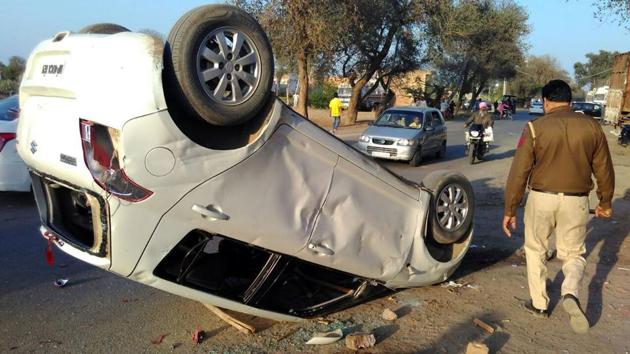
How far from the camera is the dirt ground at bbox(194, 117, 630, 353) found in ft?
12.6

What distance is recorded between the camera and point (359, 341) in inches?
145

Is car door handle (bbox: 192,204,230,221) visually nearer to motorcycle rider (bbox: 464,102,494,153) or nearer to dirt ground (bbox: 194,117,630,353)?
dirt ground (bbox: 194,117,630,353)

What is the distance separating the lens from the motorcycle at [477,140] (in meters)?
15.1

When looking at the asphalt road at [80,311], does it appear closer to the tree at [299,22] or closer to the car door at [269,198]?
the car door at [269,198]

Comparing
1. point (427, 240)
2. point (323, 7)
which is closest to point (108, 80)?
point (427, 240)

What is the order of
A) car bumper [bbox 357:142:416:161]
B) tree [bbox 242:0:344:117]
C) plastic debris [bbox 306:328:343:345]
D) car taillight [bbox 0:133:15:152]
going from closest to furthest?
plastic debris [bbox 306:328:343:345] < car taillight [bbox 0:133:15:152] < car bumper [bbox 357:142:416:161] < tree [bbox 242:0:344:117]

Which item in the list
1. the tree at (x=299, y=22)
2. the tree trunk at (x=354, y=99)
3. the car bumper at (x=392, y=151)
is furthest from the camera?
the tree trunk at (x=354, y=99)

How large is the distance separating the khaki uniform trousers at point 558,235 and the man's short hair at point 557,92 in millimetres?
781

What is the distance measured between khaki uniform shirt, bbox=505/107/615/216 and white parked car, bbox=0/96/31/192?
6.58 m

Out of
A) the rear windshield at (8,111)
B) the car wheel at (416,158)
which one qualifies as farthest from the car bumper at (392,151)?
the rear windshield at (8,111)

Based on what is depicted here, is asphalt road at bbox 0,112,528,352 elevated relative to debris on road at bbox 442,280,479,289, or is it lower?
elevated

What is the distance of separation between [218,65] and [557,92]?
2.87 meters

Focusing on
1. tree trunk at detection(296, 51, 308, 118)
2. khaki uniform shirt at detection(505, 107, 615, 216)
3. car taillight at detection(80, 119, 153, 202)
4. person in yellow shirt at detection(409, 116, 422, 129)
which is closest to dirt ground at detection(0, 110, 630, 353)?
khaki uniform shirt at detection(505, 107, 615, 216)

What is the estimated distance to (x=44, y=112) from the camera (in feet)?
10.4
